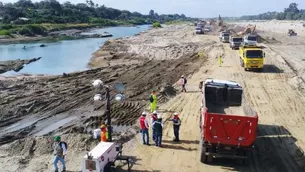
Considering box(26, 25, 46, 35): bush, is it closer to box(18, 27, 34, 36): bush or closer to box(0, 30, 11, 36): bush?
box(18, 27, 34, 36): bush

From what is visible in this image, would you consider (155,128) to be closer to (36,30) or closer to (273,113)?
(273,113)

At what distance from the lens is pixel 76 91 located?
93.5 ft

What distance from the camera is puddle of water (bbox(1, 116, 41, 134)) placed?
20.5 m

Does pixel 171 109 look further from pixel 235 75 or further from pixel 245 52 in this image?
pixel 245 52

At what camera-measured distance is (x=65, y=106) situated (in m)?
24.8

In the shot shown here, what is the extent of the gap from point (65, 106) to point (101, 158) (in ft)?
42.6

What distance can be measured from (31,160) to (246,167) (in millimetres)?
8986

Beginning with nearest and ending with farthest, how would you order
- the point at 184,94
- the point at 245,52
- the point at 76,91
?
the point at 184,94, the point at 76,91, the point at 245,52

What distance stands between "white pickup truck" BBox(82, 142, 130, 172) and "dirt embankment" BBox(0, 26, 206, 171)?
192 cm

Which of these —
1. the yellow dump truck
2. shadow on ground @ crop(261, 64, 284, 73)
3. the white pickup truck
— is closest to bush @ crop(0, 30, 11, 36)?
shadow on ground @ crop(261, 64, 284, 73)

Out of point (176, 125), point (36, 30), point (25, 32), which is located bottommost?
point (176, 125)

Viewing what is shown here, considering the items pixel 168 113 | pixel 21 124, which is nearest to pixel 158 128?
pixel 168 113

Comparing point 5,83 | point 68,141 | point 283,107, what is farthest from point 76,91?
point 283,107

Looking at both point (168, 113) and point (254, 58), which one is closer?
point (168, 113)
